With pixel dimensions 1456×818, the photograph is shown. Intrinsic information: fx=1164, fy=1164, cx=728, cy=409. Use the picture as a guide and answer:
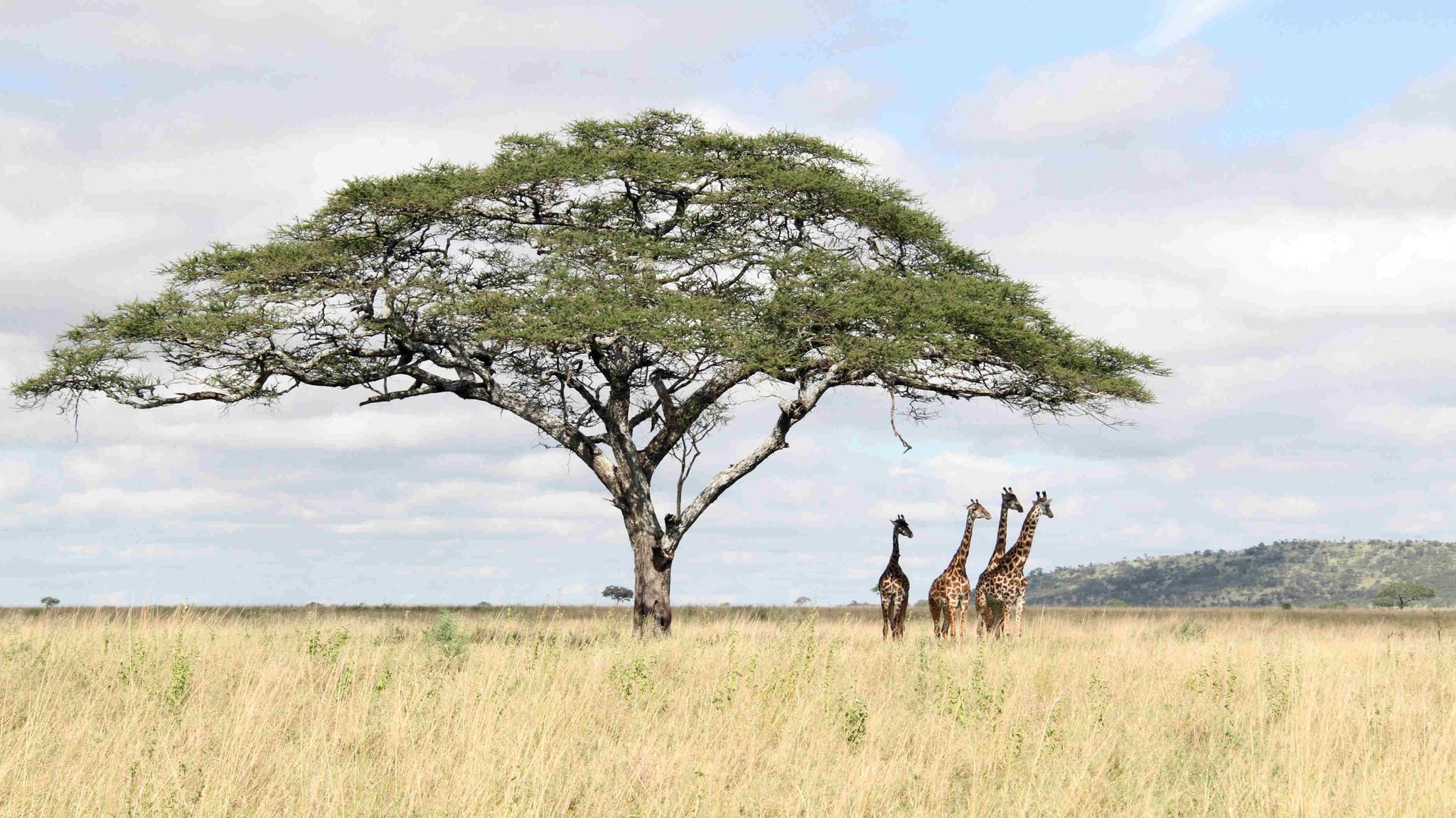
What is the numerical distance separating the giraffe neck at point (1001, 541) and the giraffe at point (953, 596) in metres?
0.52

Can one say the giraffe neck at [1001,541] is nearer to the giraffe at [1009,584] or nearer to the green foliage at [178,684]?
the giraffe at [1009,584]

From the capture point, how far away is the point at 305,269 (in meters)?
22.5

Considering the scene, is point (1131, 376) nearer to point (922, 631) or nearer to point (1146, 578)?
point (922, 631)

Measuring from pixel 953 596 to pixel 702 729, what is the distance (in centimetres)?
930

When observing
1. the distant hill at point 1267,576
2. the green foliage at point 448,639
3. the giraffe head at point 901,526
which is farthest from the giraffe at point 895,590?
the distant hill at point 1267,576

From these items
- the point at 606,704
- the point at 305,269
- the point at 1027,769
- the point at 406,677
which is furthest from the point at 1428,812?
the point at 305,269

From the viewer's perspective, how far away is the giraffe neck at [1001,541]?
63.5ft

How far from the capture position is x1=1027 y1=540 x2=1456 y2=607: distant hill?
8894 cm

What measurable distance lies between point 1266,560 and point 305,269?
10195cm

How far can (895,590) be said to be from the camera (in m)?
19.3

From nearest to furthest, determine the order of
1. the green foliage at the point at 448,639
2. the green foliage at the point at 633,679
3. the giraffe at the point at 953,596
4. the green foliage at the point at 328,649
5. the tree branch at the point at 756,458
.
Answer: the green foliage at the point at 633,679 < the green foliage at the point at 328,649 < the green foliage at the point at 448,639 < the giraffe at the point at 953,596 < the tree branch at the point at 756,458

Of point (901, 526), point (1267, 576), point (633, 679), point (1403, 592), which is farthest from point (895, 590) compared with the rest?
point (1267, 576)

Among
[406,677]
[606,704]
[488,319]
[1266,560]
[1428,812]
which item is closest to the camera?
[1428,812]

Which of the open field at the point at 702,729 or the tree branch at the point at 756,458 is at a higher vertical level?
the tree branch at the point at 756,458
